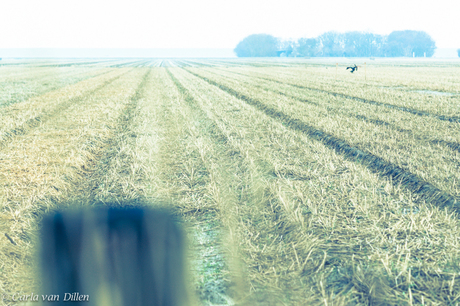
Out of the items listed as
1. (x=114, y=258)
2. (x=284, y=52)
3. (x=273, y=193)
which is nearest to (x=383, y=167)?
(x=273, y=193)

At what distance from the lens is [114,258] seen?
112 inches

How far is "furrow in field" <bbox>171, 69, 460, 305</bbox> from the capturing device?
2383 millimetres

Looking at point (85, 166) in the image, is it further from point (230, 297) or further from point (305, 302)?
point (305, 302)

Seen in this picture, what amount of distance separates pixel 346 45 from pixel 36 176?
533 ft

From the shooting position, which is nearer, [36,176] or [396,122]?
[36,176]

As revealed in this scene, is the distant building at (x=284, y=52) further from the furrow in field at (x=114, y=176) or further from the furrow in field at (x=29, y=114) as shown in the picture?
the furrow in field at (x=114, y=176)

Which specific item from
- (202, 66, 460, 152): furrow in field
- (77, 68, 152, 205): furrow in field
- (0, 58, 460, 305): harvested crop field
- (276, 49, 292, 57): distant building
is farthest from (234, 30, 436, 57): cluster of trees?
(77, 68, 152, 205): furrow in field

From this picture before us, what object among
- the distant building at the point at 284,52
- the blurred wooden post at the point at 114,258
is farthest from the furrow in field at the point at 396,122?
the distant building at the point at 284,52

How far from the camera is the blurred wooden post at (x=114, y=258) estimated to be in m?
2.45

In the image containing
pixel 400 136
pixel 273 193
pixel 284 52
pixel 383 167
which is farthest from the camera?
pixel 284 52

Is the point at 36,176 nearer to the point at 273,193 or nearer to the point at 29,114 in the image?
the point at 273,193

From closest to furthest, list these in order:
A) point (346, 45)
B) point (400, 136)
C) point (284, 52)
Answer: point (400, 136)
point (284, 52)
point (346, 45)

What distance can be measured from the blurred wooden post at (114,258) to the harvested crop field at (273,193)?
16cm

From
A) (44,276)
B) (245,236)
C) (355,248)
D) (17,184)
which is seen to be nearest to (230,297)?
(245,236)
